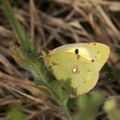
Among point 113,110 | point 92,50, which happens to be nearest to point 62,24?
point 92,50

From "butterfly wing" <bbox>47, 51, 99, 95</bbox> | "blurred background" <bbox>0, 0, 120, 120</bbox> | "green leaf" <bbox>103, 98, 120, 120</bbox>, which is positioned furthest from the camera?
"blurred background" <bbox>0, 0, 120, 120</bbox>

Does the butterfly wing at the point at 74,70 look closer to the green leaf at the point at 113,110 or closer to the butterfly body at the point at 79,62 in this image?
the butterfly body at the point at 79,62

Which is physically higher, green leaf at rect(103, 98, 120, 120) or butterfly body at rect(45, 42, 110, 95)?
green leaf at rect(103, 98, 120, 120)

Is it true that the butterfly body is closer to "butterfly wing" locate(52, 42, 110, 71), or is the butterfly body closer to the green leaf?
"butterfly wing" locate(52, 42, 110, 71)

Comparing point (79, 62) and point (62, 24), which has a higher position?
point (62, 24)

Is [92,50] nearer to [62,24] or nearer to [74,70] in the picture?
[74,70]

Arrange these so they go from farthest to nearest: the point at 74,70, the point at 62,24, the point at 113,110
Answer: the point at 62,24, the point at 74,70, the point at 113,110

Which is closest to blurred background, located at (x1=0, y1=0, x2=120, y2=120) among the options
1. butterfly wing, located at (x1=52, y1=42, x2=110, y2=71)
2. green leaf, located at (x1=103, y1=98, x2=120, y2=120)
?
butterfly wing, located at (x1=52, y1=42, x2=110, y2=71)

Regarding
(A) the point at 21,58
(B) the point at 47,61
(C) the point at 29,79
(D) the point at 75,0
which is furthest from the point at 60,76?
(D) the point at 75,0

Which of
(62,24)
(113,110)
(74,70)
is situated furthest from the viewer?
(62,24)

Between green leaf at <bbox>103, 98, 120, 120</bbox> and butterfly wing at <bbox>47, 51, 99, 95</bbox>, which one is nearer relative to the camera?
green leaf at <bbox>103, 98, 120, 120</bbox>

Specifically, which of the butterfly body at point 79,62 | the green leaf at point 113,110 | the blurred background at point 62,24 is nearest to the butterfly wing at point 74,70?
the butterfly body at point 79,62
